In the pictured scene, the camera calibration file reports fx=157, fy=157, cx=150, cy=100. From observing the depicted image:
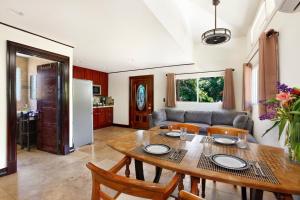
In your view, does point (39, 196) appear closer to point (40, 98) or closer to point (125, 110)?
point (40, 98)

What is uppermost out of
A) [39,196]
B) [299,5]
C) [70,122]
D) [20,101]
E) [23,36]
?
[23,36]

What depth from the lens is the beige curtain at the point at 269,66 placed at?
2020mm

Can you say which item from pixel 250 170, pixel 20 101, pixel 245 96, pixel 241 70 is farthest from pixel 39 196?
pixel 241 70

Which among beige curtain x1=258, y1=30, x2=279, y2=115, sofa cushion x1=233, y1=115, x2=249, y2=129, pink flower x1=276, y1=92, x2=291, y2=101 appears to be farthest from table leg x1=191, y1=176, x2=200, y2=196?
sofa cushion x1=233, y1=115, x2=249, y2=129

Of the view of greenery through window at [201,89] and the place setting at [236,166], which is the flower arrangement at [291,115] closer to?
the place setting at [236,166]

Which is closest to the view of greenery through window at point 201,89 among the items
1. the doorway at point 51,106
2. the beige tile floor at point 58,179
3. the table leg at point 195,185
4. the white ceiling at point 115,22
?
the white ceiling at point 115,22

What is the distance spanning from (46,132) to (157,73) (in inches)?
148

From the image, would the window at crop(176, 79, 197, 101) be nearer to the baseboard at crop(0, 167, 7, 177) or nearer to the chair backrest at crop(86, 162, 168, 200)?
the baseboard at crop(0, 167, 7, 177)

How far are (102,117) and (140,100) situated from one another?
159 centimetres

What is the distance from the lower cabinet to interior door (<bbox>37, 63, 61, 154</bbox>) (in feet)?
7.05

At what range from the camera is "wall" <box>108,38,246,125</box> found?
14.5ft

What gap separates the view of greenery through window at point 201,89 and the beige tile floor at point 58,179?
3.01 m

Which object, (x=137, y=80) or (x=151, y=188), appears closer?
(x=151, y=188)

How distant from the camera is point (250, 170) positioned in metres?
1.03
